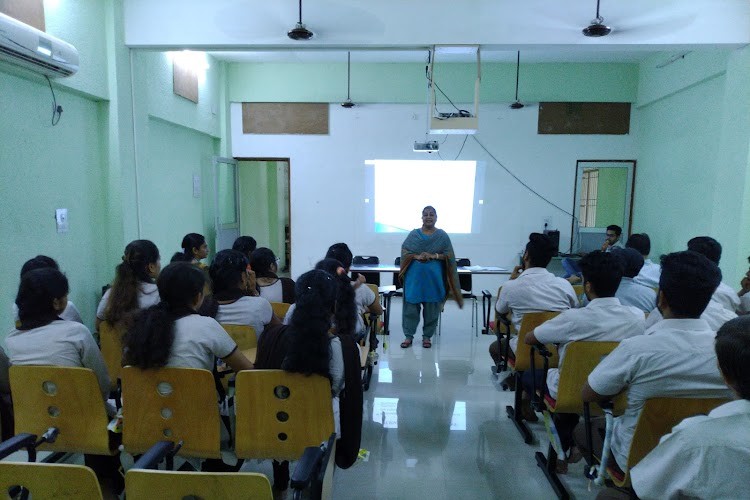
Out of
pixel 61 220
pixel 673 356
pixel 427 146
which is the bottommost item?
pixel 673 356

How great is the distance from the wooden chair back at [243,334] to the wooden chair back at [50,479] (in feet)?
4.08

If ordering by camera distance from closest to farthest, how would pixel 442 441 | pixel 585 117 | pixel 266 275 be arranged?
pixel 442 441, pixel 266 275, pixel 585 117

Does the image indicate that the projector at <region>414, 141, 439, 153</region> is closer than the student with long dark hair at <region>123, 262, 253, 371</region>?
No

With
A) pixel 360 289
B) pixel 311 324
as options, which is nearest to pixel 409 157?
pixel 360 289

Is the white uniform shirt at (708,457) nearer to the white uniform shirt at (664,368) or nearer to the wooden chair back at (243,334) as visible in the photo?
the white uniform shirt at (664,368)

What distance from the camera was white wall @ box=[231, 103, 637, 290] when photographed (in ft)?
22.8

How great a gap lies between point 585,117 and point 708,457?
6699 mm

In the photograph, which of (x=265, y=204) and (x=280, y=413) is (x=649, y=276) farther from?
(x=265, y=204)

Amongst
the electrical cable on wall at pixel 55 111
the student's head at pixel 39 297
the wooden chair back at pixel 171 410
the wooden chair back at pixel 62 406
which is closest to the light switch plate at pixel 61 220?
the electrical cable on wall at pixel 55 111

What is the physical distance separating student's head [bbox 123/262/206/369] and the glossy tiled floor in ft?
3.90

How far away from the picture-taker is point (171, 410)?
5.80 feet

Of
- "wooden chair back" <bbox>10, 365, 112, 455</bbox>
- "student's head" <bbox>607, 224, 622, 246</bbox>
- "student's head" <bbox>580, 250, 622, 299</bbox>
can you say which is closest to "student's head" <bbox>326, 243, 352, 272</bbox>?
"student's head" <bbox>580, 250, 622, 299</bbox>

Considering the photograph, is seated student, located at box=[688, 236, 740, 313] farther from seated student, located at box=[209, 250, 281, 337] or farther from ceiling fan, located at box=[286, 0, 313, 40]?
ceiling fan, located at box=[286, 0, 313, 40]

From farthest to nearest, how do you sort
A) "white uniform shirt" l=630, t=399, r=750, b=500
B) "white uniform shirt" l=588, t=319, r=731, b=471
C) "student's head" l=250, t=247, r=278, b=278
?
"student's head" l=250, t=247, r=278, b=278 → "white uniform shirt" l=588, t=319, r=731, b=471 → "white uniform shirt" l=630, t=399, r=750, b=500
